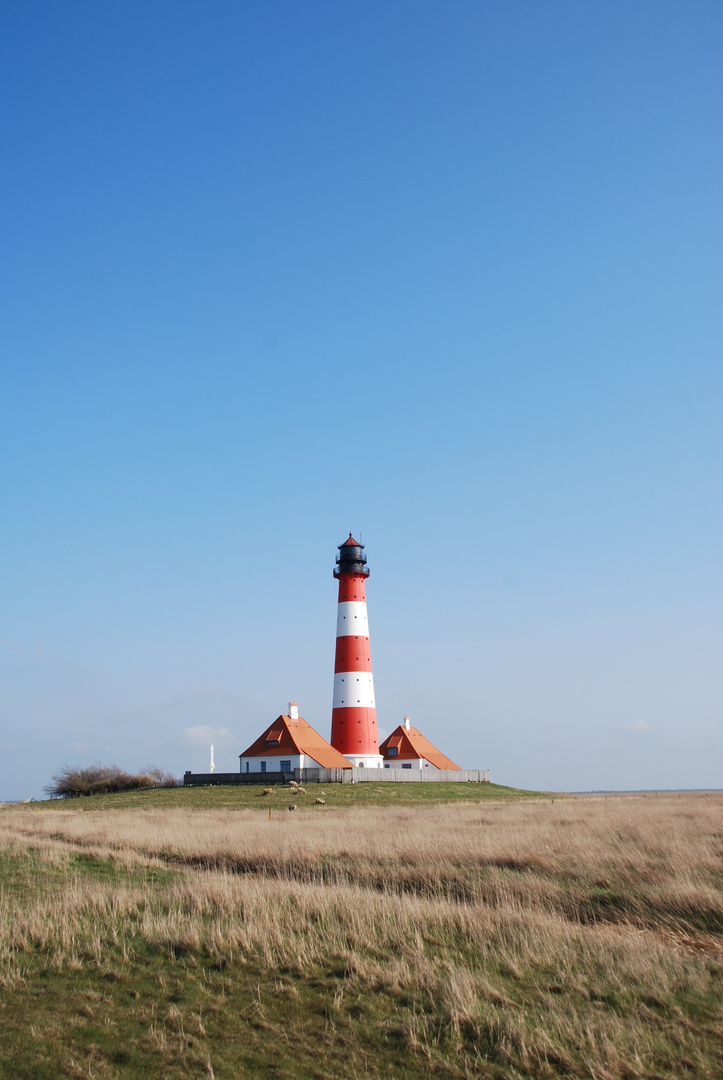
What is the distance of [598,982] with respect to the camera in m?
8.48

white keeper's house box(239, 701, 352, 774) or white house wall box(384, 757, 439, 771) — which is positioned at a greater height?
white keeper's house box(239, 701, 352, 774)

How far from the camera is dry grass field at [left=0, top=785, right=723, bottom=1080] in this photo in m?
6.88

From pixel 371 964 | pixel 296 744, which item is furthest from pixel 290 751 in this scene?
pixel 371 964

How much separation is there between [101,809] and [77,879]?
25153 mm

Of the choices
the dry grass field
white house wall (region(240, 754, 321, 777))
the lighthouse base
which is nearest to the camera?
the dry grass field

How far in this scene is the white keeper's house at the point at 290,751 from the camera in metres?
56.7

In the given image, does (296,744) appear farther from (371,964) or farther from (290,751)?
(371,964)

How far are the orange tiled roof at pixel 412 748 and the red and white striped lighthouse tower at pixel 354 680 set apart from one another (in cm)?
826

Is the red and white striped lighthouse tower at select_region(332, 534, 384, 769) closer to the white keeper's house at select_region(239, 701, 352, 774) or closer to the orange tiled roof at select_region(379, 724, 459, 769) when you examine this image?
the white keeper's house at select_region(239, 701, 352, 774)

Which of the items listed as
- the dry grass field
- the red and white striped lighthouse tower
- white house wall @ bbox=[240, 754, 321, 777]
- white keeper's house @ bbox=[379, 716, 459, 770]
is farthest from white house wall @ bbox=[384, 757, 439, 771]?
the dry grass field

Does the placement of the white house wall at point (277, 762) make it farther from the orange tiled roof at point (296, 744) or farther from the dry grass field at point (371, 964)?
the dry grass field at point (371, 964)

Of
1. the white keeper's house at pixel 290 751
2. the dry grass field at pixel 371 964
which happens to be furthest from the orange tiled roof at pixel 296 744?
the dry grass field at pixel 371 964

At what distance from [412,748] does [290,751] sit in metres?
14.0

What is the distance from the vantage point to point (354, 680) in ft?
187
